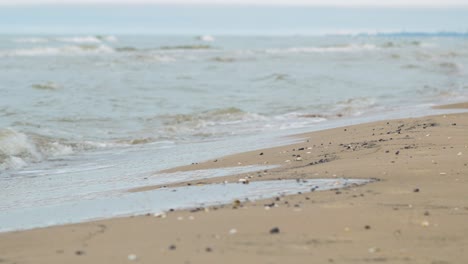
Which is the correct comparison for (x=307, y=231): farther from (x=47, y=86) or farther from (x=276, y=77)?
(x=276, y=77)

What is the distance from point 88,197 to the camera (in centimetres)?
702

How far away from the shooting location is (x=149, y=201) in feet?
20.8

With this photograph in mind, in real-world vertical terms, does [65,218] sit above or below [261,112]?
below

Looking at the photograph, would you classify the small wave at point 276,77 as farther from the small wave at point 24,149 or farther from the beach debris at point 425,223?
the beach debris at point 425,223

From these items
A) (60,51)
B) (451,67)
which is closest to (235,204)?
(451,67)

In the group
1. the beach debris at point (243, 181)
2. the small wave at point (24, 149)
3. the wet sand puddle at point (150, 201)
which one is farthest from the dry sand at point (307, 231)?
the small wave at point (24, 149)

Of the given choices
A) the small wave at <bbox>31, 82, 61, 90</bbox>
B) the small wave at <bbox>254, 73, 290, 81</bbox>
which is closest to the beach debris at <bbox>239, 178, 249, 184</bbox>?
the small wave at <bbox>31, 82, 61, 90</bbox>

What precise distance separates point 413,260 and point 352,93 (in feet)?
59.1

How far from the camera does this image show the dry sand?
14.0 ft

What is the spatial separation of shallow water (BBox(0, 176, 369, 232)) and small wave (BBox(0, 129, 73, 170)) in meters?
3.60

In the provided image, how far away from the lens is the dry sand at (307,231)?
427 centimetres

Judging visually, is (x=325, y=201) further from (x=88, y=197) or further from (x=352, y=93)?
(x=352, y=93)

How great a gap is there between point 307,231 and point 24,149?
7.46m

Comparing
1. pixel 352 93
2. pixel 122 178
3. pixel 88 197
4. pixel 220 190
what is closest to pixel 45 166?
pixel 122 178
